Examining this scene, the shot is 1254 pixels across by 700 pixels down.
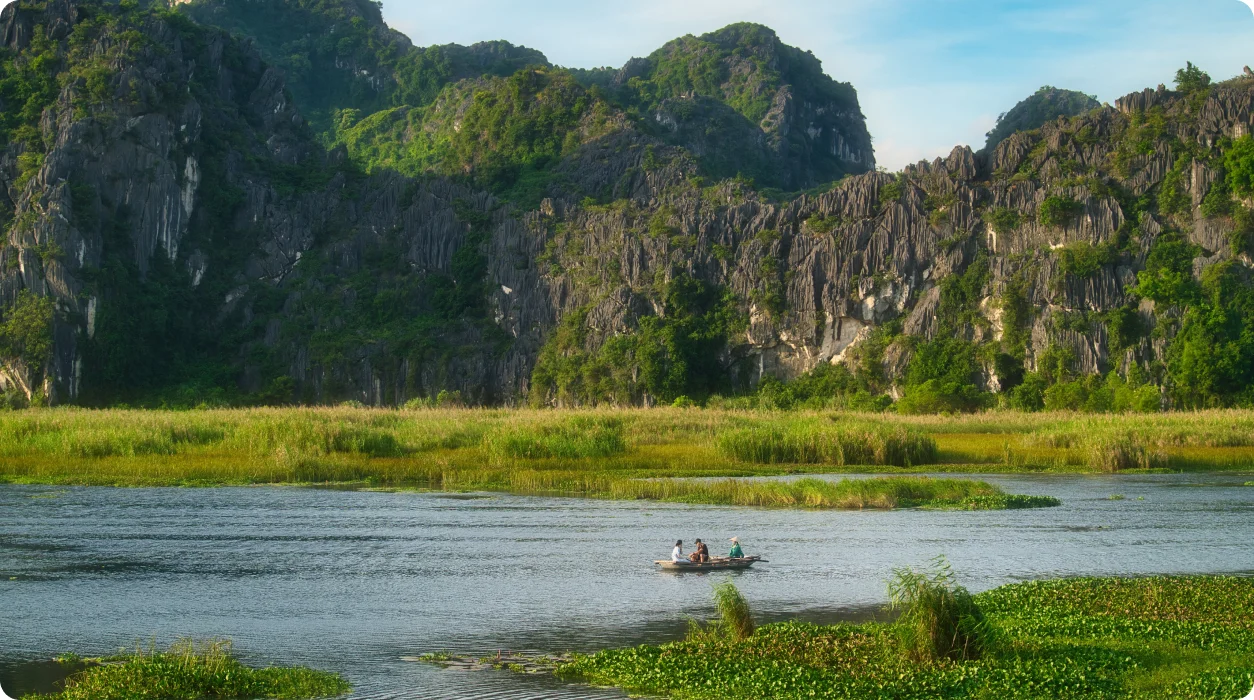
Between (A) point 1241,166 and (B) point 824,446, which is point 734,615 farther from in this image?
(A) point 1241,166

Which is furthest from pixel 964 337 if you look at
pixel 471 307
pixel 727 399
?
pixel 471 307

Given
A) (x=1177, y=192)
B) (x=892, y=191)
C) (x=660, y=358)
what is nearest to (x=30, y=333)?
(x=660, y=358)

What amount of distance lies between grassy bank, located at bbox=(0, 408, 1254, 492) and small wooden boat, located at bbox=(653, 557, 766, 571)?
14.7 meters

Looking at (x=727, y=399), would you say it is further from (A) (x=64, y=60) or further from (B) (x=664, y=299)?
(A) (x=64, y=60)

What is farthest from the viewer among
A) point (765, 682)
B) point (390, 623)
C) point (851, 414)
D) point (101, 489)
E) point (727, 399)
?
point (727, 399)

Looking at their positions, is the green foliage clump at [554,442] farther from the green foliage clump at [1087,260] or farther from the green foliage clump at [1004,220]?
the green foliage clump at [1004,220]

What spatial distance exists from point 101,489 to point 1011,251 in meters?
62.8

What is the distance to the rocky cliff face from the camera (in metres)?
85.9

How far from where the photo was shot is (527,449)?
47250 millimetres

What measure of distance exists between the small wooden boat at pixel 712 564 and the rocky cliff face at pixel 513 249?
2388 inches

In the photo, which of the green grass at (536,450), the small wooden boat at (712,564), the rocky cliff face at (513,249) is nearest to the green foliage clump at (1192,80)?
the rocky cliff face at (513,249)

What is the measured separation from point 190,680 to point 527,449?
3029cm

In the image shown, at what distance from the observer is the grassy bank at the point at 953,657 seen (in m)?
16.4

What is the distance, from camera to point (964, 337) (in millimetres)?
86812
